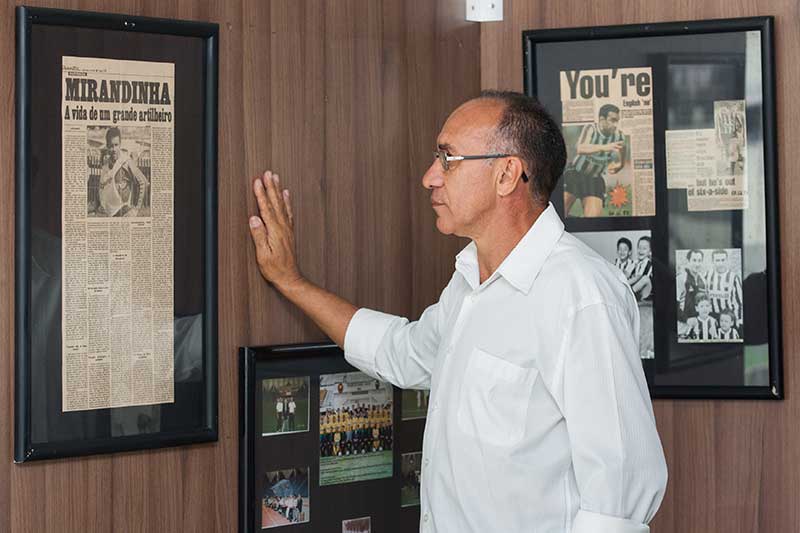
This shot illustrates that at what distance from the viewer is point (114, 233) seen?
172 cm

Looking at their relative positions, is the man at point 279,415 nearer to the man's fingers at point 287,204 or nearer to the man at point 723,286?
the man's fingers at point 287,204

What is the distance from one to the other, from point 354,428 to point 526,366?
1.71ft

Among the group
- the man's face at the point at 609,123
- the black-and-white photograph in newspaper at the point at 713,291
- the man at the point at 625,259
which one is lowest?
the black-and-white photograph in newspaper at the point at 713,291

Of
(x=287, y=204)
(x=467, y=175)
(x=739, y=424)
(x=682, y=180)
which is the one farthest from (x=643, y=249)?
(x=287, y=204)

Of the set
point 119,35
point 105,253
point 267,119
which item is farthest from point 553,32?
point 105,253

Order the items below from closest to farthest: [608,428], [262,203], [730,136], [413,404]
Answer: [608,428]
[262,203]
[730,136]
[413,404]

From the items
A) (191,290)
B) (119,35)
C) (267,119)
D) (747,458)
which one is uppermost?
(119,35)

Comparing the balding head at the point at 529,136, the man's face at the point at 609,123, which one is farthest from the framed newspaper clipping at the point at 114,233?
the man's face at the point at 609,123

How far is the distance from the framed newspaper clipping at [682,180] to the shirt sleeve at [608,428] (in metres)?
0.51

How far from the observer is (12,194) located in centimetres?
163

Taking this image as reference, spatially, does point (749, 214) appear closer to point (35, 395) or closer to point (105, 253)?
point (105, 253)

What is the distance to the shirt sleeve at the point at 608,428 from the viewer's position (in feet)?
4.97

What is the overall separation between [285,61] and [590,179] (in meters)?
0.66

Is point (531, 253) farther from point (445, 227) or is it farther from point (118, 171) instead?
point (118, 171)
